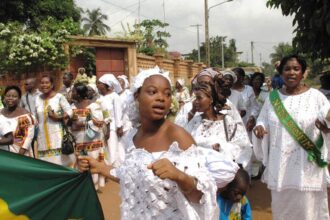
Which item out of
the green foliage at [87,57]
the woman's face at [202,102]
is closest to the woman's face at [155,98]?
the woman's face at [202,102]

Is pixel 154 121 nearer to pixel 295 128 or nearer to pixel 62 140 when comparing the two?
pixel 295 128

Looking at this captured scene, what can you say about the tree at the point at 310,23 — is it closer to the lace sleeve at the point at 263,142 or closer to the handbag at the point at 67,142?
the lace sleeve at the point at 263,142

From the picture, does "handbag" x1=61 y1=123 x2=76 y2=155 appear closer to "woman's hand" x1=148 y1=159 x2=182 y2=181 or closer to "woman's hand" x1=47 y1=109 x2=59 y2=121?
"woman's hand" x1=47 y1=109 x2=59 y2=121

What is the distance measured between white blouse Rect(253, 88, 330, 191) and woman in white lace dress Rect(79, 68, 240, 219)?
1.85 m

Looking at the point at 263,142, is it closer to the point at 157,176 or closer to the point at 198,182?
the point at 198,182

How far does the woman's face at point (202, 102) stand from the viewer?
11.8 feet

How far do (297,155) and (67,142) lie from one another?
132 inches

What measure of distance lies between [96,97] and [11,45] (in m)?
9.99

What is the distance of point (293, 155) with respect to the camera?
3986 millimetres

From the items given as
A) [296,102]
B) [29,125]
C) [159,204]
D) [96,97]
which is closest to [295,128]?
[296,102]

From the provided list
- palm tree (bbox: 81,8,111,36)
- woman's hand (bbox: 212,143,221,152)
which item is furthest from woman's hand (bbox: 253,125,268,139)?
palm tree (bbox: 81,8,111,36)

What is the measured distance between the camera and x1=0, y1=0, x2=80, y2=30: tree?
21516mm

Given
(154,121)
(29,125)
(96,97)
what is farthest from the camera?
(96,97)

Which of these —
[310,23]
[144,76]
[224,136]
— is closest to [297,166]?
[224,136]
